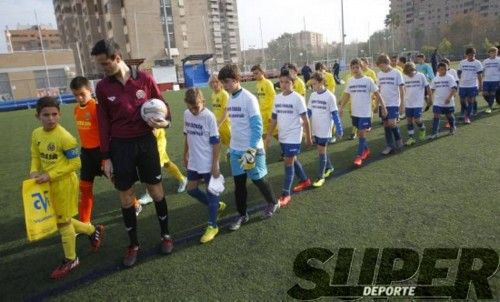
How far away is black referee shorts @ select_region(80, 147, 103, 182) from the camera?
4504mm

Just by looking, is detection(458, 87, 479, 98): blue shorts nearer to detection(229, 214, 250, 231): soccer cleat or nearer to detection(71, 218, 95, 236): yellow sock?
detection(229, 214, 250, 231): soccer cleat

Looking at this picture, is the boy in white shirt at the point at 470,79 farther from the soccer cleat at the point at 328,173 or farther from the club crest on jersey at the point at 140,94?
the club crest on jersey at the point at 140,94

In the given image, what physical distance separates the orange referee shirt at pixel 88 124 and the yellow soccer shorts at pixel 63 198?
784 mm

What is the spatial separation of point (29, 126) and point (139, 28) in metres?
45.5

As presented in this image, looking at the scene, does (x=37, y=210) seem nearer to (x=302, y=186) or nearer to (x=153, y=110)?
(x=153, y=110)

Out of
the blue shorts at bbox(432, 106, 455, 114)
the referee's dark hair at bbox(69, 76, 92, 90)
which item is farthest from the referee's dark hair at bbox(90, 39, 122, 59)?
the blue shorts at bbox(432, 106, 455, 114)

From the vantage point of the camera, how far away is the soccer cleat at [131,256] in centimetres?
378

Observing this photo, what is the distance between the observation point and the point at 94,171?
4.57 m

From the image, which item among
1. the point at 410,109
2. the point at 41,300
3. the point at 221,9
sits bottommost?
the point at 41,300

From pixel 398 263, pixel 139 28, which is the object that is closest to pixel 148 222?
pixel 398 263

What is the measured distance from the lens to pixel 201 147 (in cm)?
412

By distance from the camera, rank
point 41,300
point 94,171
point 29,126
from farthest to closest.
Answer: point 29,126, point 94,171, point 41,300

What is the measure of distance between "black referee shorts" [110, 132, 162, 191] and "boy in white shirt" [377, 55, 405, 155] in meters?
4.98

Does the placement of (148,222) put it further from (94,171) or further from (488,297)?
(488,297)
